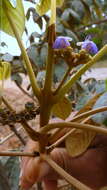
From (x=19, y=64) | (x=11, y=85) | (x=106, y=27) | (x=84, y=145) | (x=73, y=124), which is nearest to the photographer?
(x=73, y=124)

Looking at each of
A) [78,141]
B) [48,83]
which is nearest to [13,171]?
[78,141]

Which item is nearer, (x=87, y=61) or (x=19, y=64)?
(x=87, y=61)

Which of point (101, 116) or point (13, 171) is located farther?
point (13, 171)

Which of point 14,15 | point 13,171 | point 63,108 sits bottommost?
point 13,171

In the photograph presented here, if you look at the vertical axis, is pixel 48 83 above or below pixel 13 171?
above

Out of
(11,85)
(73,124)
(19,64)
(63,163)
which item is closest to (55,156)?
(63,163)

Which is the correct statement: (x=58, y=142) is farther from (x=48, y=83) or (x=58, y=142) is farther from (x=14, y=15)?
(x=14, y=15)

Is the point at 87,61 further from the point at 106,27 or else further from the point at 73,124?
the point at 106,27

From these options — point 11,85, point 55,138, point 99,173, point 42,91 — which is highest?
point 42,91

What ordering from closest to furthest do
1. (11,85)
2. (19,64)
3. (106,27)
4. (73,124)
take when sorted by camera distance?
(73,124) → (19,64) → (106,27) → (11,85)
